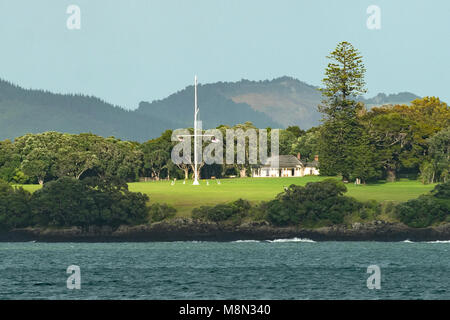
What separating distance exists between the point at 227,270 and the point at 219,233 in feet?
67.6

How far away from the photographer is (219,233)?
7231 centimetres

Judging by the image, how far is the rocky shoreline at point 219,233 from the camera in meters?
71.2

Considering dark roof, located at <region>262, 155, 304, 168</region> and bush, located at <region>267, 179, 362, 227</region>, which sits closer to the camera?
bush, located at <region>267, 179, 362, 227</region>

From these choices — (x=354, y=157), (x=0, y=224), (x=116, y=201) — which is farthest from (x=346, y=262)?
(x=354, y=157)

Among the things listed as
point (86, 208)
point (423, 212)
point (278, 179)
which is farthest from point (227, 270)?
point (278, 179)

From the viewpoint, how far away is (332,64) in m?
111

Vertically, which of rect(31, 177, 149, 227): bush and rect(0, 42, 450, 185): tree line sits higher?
rect(0, 42, 450, 185): tree line

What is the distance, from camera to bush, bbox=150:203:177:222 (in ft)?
247

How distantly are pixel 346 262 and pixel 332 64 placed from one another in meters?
58.7

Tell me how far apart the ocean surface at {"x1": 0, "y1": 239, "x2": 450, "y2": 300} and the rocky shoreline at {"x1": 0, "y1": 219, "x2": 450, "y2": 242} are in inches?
65.6

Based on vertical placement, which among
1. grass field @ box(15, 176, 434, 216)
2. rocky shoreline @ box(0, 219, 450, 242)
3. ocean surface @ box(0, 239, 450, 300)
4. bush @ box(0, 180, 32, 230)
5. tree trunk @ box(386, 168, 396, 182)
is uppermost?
tree trunk @ box(386, 168, 396, 182)

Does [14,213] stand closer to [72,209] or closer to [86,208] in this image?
[72,209]

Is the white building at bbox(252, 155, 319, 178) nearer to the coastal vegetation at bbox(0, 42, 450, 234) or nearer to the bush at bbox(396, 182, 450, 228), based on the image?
the coastal vegetation at bbox(0, 42, 450, 234)

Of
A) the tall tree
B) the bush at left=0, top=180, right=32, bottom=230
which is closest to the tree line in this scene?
the tall tree
